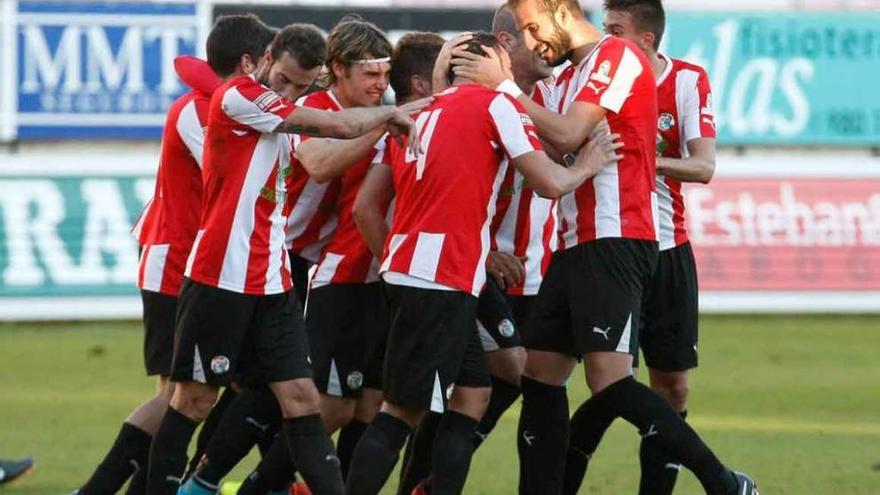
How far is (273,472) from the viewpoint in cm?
774

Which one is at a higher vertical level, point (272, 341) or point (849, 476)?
point (272, 341)

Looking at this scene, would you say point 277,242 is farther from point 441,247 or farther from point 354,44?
point 354,44

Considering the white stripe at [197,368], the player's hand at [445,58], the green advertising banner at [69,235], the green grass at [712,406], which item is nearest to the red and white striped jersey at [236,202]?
the white stripe at [197,368]

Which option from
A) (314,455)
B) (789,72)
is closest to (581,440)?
(314,455)

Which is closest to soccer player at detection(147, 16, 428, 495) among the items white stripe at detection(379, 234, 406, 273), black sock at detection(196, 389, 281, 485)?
white stripe at detection(379, 234, 406, 273)

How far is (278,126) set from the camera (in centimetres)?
707

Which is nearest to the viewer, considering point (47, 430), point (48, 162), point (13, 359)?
point (47, 430)

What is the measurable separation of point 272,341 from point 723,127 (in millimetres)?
13983

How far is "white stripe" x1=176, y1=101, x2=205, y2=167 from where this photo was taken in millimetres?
7918

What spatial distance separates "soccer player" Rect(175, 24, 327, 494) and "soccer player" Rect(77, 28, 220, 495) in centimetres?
22

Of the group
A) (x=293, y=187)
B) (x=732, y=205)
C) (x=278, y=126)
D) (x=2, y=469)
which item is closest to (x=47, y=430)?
(x=2, y=469)

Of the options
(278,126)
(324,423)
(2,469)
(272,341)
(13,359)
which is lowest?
(13,359)

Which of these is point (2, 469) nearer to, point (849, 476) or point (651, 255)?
point (651, 255)

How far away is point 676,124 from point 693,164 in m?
0.33
